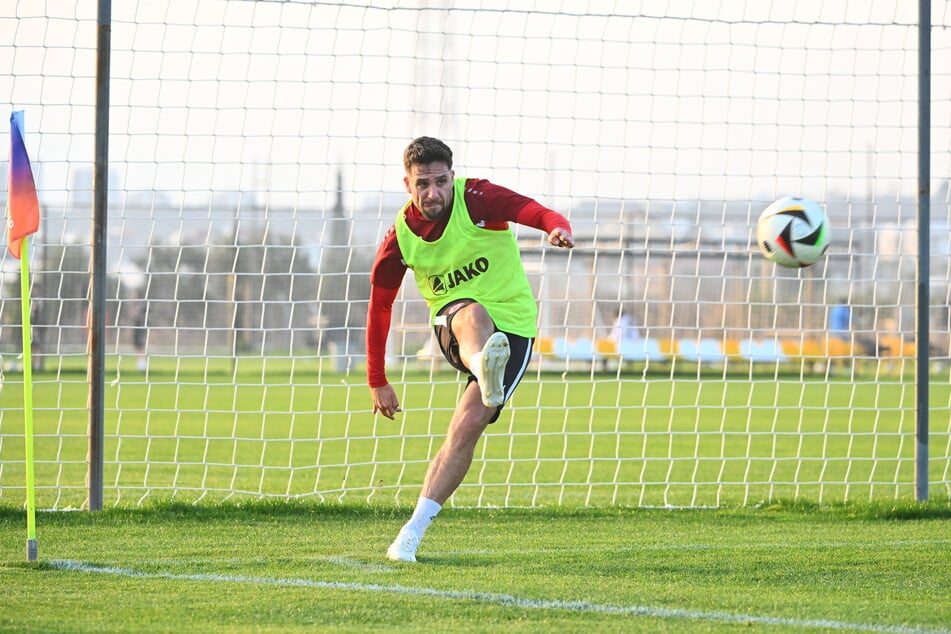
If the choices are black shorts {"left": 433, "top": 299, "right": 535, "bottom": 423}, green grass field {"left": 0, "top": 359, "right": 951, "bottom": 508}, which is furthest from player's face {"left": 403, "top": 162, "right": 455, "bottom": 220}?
green grass field {"left": 0, "top": 359, "right": 951, "bottom": 508}

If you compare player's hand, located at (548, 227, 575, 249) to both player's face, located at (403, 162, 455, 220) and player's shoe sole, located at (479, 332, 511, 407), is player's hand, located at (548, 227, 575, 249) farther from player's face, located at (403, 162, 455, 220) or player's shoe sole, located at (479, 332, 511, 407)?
player's face, located at (403, 162, 455, 220)

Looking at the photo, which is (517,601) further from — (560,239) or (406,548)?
(560,239)

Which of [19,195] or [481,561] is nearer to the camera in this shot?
[19,195]

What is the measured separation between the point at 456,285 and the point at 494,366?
62 cm

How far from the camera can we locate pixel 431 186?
5.23 m

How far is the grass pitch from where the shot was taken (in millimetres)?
3961

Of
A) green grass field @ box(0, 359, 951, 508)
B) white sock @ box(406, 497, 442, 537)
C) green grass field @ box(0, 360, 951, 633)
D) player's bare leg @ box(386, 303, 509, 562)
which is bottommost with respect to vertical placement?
green grass field @ box(0, 359, 951, 508)

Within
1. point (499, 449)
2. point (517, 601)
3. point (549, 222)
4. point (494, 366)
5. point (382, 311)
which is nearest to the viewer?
point (517, 601)

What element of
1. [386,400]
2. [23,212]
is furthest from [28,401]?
[386,400]

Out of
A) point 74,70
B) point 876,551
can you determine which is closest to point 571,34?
point 74,70

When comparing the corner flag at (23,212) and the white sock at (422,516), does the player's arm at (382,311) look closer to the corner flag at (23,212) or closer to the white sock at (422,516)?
the white sock at (422,516)

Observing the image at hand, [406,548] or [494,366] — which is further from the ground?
[494,366]

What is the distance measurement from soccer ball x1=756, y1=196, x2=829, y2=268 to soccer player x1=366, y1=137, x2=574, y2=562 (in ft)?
5.08

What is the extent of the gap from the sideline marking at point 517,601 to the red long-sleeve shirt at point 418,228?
3.68 ft
